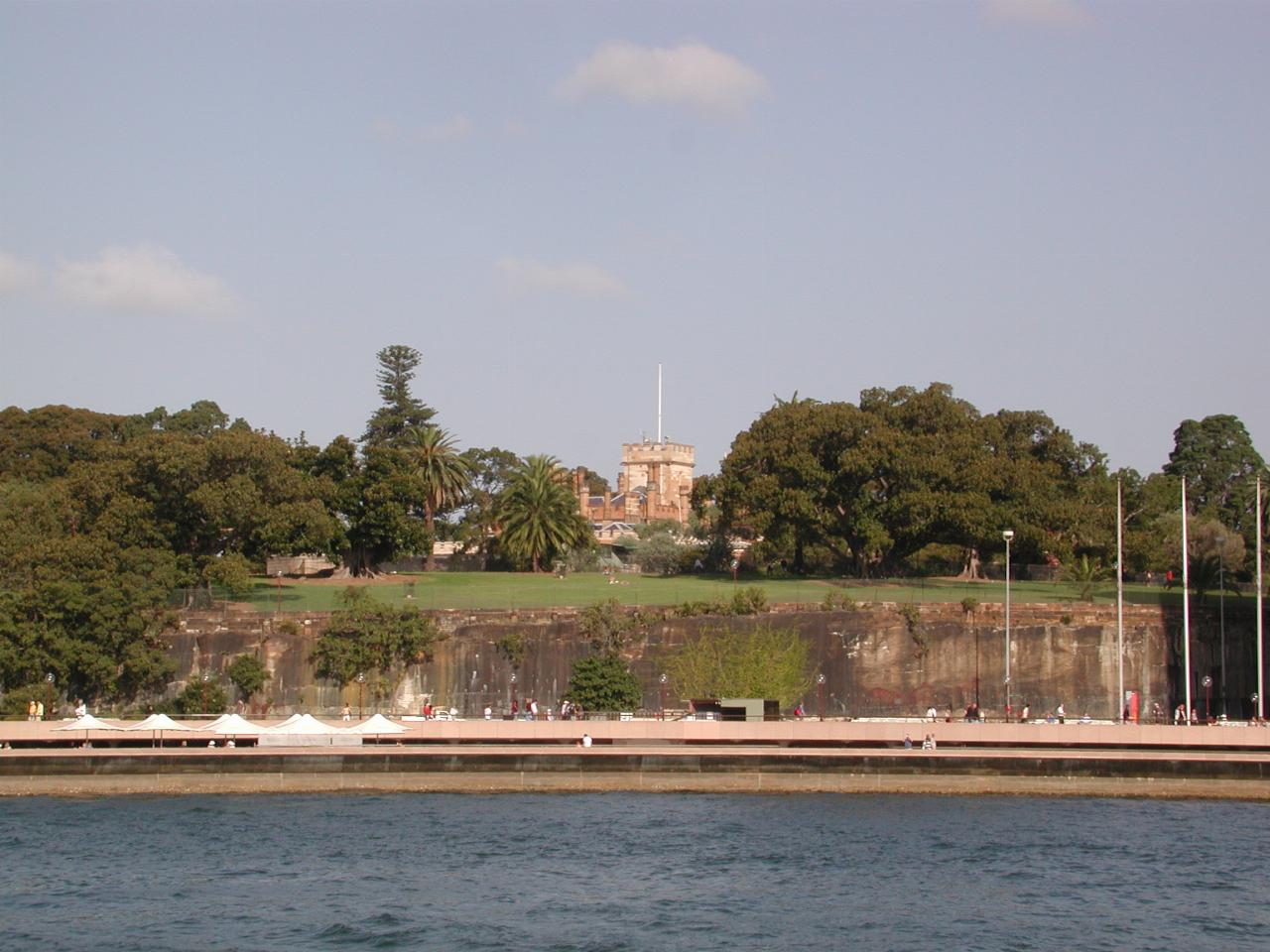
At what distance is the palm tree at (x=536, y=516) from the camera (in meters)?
87.0

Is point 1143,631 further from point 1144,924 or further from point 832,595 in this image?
point 1144,924

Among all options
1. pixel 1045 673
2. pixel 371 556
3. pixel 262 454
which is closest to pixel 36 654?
pixel 262 454

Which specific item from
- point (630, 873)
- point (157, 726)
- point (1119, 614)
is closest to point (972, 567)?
point (1119, 614)

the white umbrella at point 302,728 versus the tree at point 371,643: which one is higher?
the tree at point 371,643

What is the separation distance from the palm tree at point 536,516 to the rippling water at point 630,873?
139 ft

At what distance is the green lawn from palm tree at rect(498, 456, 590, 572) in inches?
289

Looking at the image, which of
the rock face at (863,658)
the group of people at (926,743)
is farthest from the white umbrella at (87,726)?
the group of people at (926,743)

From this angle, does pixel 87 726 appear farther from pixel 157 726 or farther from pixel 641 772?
pixel 641 772

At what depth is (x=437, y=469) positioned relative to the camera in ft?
293

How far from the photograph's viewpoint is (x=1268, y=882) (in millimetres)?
34500

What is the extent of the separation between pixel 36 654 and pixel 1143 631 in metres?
40.6

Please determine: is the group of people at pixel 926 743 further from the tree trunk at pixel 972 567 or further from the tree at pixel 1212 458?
the tree at pixel 1212 458

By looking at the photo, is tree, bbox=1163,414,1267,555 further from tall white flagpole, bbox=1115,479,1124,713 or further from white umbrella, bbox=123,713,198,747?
white umbrella, bbox=123,713,198,747

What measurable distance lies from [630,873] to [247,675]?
2896cm
